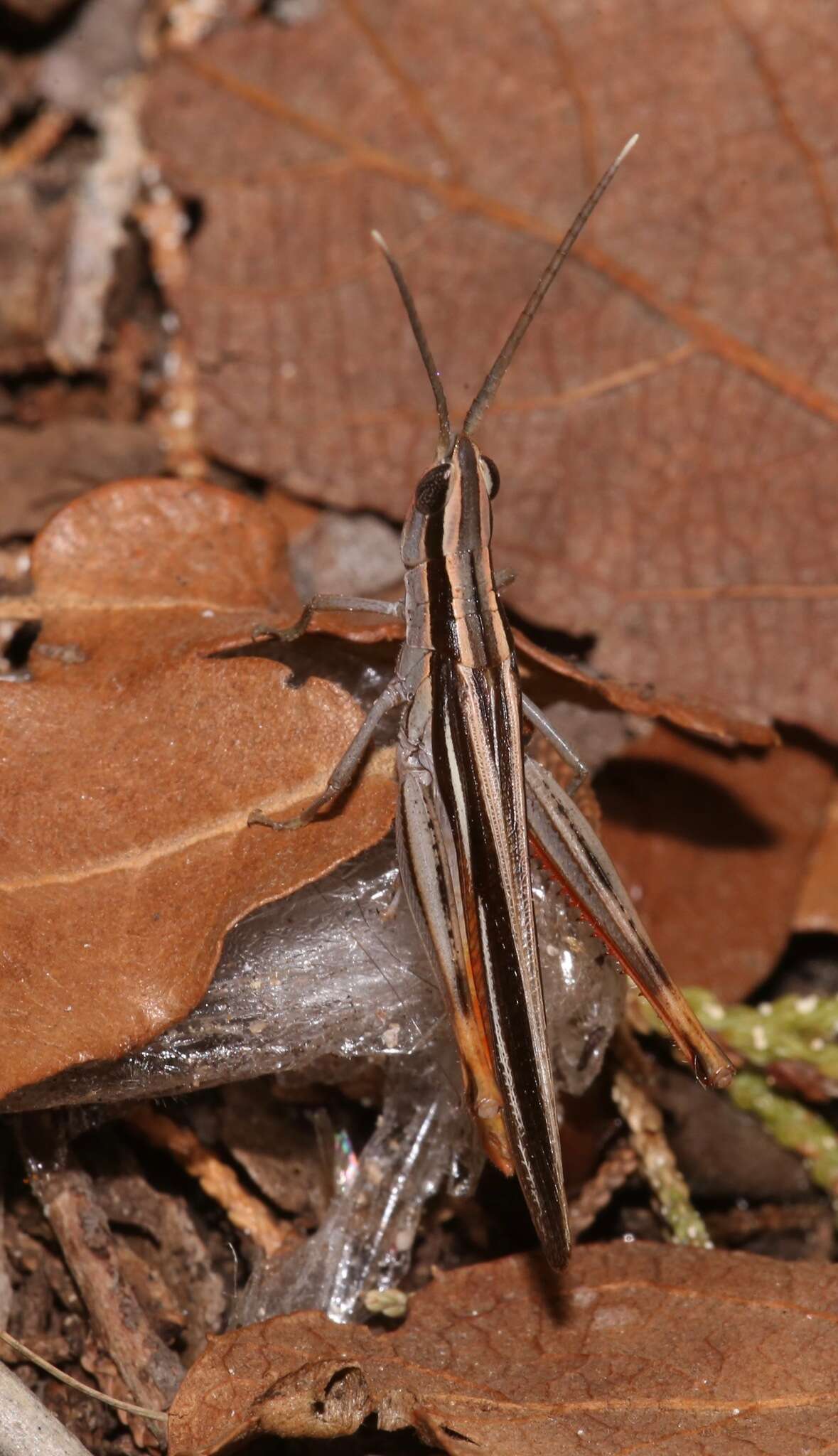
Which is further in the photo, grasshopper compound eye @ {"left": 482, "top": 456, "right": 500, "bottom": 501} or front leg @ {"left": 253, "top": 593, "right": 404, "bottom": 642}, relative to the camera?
grasshopper compound eye @ {"left": 482, "top": 456, "right": 500, "bottom": 501}

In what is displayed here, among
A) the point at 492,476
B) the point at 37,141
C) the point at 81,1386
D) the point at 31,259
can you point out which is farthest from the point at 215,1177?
the point at 37,141

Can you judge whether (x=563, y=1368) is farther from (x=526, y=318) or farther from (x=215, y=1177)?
(x=526, y=318)

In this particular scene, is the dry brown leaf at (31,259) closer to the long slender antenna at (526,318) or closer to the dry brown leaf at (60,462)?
the dry brown leaf at (60,462)

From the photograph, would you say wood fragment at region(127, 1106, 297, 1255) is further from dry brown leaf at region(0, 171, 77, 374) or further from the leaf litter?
dry brown leaf at region(0, 171, 77, 374)


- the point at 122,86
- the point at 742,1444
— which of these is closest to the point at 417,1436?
the point at 742,1444

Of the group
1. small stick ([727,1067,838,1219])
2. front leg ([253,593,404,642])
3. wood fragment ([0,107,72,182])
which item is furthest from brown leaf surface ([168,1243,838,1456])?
wood fragment ([0,107,72,182])

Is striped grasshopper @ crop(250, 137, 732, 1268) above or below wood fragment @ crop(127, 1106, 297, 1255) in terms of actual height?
above
